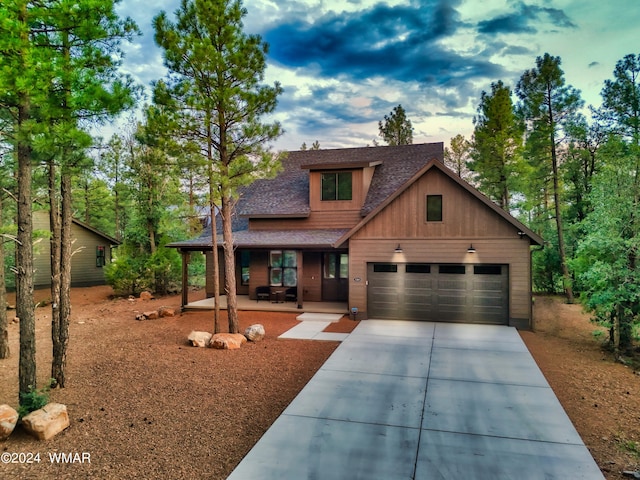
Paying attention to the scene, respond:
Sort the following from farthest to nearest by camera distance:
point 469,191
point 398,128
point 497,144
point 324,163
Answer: point 398,128, point 497,144, point 324,163, point 469,191

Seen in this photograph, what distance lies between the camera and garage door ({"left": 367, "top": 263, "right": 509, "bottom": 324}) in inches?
488

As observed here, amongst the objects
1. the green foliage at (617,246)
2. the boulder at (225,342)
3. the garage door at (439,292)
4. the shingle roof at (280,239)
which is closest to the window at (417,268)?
the garage door at (439,292)

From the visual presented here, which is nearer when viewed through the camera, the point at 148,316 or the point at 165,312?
the point at 148,316

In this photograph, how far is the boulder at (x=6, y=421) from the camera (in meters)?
4.92

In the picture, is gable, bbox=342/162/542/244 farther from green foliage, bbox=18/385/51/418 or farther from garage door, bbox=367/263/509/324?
green foliage, bbox=18/385/51/418

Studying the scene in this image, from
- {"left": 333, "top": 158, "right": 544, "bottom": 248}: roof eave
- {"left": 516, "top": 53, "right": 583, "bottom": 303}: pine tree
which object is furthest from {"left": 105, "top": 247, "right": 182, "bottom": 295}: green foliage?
{"left": 516, "top": 53, "right": 583, "bottom": 303}: pine tree

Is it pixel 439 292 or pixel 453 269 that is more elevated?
pixel 453 269

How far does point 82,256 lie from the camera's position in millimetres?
24406

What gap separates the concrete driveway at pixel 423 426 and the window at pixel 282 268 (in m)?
8.35

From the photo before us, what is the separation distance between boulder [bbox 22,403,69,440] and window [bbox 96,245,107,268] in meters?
23.2

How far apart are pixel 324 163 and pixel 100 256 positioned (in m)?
18.4

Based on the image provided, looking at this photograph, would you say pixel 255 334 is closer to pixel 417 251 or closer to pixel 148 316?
pixel 148 316

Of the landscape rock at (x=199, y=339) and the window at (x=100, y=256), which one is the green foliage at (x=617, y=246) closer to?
the landscape rock at (x=199, y=339)

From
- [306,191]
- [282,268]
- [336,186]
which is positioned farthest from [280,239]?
[306,191]
